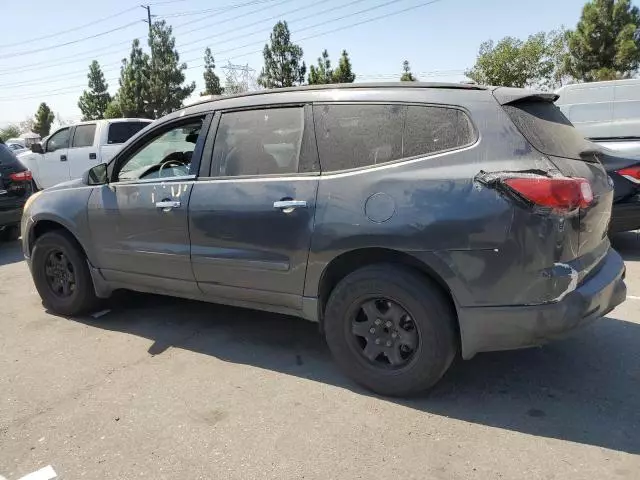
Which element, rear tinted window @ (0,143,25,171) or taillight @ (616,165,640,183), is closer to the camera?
taillight @ (616,165,640,183)

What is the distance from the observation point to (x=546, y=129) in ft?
10.4

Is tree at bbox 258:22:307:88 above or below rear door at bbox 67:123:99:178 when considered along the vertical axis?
above

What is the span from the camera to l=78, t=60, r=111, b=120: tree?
5175 cm

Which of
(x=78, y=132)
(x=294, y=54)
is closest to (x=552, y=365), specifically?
(x=78, y=132)

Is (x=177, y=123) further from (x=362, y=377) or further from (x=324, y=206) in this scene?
(x=362, y=377)

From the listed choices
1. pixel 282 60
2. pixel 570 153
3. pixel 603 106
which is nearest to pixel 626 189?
pixel 603 106

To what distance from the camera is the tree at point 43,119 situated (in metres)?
57.4

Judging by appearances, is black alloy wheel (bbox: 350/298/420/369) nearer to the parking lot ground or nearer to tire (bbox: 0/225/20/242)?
the parking lot ground

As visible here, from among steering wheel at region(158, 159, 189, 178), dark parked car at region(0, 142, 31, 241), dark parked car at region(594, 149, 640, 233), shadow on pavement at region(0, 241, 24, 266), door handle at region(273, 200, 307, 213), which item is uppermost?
steering wheel at region(158, 159, 189, 178)

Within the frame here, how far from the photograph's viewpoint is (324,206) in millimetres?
3291

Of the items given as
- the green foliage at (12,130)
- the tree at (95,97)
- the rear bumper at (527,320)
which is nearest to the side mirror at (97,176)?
the rear bumper at (527,320)

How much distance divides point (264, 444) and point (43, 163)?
39.3 ft

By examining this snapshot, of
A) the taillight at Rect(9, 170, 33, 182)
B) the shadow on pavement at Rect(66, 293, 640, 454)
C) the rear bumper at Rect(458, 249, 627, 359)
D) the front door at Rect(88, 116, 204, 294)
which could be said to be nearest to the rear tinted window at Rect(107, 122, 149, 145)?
the taillight at Rect(9, 170, 33, 182)

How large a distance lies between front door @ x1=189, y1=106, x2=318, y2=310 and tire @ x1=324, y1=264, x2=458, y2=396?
0.35m
